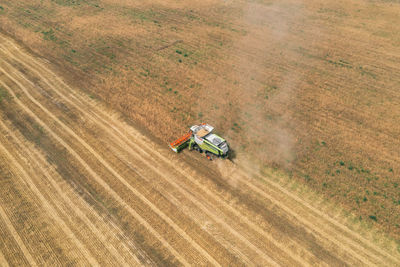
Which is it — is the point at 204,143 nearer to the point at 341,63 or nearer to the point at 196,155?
the point at 196,155

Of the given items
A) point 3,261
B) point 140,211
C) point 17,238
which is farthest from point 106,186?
point 3,261

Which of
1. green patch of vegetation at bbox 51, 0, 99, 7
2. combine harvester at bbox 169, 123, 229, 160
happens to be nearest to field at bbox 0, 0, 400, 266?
combine harvester at bbox 169, 123, 229, 160

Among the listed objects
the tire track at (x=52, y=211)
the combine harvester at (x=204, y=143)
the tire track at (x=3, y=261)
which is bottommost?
the tire track at (x=3, y=261)

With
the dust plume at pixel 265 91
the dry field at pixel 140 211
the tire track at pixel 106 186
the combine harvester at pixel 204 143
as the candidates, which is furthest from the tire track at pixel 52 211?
the dust plume at pixel 265 91

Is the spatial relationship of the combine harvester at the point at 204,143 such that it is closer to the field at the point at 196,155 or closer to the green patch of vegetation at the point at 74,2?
the field at the point at 196,155

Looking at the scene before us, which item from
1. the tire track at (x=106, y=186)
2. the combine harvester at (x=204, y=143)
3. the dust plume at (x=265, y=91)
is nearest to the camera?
the tire track at (x=106, y=186)

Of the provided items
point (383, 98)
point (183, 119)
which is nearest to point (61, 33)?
point (183, 119)

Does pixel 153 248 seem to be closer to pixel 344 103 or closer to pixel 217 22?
pixel 344 103

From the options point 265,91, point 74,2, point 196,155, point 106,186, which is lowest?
point 106,186
